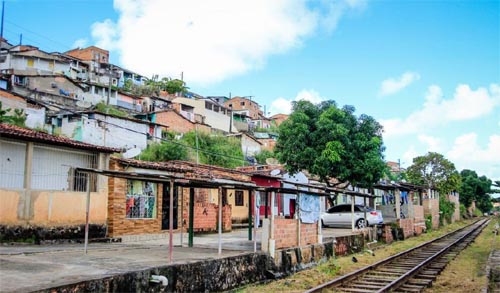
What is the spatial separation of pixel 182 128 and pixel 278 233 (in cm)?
3881

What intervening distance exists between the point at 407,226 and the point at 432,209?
1092 cm

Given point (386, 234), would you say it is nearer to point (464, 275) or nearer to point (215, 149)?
point (464, 275)

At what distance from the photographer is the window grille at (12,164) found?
527 inches

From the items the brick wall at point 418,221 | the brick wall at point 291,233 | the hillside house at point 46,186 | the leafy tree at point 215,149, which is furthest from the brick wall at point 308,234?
the leafy tree at point 215,149

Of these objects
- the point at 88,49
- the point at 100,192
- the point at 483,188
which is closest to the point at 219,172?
the point at 100,192

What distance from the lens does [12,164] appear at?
13.6 metres

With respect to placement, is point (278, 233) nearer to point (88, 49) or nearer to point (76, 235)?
point (76, 235)

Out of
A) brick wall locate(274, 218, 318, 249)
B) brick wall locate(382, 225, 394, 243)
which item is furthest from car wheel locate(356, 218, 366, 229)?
brick wall locate(274, 218, 318, 249)

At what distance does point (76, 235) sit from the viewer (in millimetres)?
15211

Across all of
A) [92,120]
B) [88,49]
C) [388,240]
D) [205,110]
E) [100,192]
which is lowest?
[388,240]

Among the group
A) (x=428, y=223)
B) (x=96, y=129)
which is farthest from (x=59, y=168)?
(x=428, y=223)

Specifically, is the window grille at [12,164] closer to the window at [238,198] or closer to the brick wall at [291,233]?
the brick wall at [291,233]

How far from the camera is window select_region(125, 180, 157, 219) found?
691 inches

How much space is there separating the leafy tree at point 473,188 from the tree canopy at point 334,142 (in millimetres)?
48838
